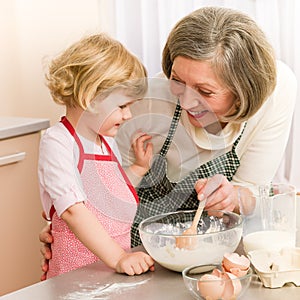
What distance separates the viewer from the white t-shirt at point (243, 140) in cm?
177

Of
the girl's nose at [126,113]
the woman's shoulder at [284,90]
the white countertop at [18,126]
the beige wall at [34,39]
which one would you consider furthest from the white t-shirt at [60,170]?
the beige wall at [34,39]

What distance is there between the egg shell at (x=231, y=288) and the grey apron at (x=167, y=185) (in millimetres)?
574

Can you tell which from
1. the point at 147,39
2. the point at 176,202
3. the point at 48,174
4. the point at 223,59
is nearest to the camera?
the point at 48,174

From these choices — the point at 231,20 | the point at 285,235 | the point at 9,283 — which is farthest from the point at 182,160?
the point at 9,283

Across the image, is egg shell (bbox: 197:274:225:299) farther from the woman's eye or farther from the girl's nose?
the woman's eye

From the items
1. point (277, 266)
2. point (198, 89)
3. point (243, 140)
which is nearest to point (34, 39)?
point (243, 140)

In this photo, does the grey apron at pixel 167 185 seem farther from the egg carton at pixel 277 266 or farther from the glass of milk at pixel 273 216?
the egg carton at pixel 277 266

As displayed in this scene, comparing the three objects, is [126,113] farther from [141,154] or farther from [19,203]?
[19,203]

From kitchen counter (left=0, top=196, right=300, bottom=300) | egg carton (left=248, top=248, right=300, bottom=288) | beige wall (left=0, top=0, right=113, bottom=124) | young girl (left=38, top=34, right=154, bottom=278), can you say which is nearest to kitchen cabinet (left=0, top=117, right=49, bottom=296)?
beige wall (left=0, top=0, right=113, bottom=124)

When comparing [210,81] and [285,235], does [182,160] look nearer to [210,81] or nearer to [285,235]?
[210,81]

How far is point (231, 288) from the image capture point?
3.70 feet

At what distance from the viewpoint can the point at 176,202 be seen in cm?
172

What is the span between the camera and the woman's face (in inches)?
63.4

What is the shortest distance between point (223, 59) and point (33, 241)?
1379 millimetres
